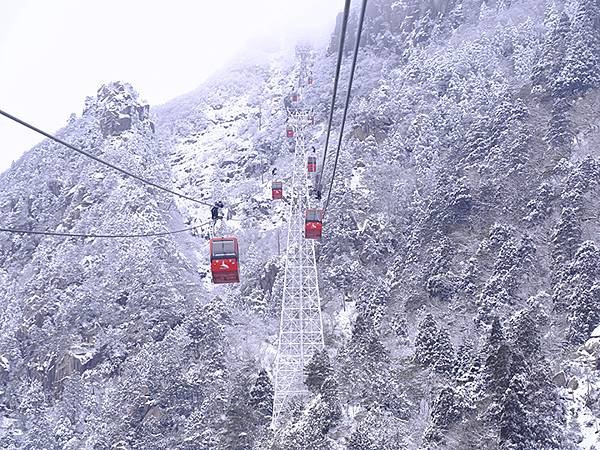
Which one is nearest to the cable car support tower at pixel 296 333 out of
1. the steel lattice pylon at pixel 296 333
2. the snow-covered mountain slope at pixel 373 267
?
the steel lattice pylon at pixel 296 333

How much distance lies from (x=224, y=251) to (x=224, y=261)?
15.4 inches

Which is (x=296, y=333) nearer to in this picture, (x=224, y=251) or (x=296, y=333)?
(x=296, y=333)

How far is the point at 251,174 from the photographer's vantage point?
123m

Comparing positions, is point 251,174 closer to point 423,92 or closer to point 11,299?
point 423,92

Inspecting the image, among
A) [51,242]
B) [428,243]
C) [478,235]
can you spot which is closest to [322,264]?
[428,243]

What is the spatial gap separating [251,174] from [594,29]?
63.1 m

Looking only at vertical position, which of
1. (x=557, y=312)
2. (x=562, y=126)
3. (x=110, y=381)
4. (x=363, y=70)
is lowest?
(x=110, y=381)

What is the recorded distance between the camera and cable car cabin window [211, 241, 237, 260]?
2512 centimetres

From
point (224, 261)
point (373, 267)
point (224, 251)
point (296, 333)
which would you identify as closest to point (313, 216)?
point (296, 333)

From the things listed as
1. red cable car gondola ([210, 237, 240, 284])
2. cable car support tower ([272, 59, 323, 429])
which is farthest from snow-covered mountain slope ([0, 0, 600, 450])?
red cable car gondola ([210, 237, 240, 284])

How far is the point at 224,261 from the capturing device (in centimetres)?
2511

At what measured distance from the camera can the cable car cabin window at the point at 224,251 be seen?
25125mm

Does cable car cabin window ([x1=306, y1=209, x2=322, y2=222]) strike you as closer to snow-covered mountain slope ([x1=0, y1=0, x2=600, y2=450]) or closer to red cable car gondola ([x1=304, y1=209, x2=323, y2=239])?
red cable car gondola ([x1=304, y1=209, x2=323, y2=239])

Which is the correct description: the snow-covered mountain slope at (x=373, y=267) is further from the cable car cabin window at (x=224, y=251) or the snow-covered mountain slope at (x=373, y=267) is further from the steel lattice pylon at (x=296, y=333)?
the cable car cabin window at (x=224, y=251)
